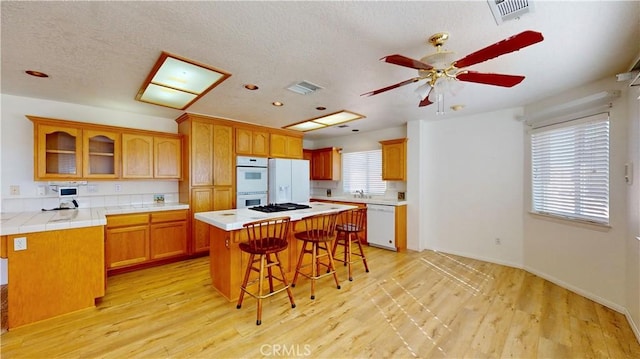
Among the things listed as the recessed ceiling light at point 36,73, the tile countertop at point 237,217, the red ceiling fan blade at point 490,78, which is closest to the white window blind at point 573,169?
the red ceiling fan blade at point 490,78

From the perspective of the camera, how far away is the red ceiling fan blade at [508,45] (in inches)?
50.6

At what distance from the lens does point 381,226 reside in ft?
15.2

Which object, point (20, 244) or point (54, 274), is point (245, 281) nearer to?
point (54, 274)

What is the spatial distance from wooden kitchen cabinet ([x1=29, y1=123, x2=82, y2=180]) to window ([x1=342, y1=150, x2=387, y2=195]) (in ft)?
15.2

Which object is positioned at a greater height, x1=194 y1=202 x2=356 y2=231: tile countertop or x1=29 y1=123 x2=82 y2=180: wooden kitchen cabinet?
x1=29 y1=123 x2=82 y2=180: wooden kitchen cabinet

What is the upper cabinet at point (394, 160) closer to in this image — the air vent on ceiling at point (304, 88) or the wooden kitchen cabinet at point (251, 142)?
the wooden kitchen cabinet at point (251, 142)

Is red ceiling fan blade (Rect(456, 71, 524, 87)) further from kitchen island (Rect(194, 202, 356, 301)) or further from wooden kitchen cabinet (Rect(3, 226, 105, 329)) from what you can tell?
wooden kitchen cabinet (Rect(3, 226, 105, 329))

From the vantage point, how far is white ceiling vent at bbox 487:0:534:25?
1.49 meters

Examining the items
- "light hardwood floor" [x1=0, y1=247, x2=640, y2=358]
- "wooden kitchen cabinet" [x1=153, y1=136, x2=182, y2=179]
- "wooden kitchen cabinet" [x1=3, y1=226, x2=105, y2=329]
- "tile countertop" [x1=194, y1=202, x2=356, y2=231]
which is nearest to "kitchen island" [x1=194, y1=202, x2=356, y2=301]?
"tile countertop" [x1=194, y1=202, x2=356, y2=231]

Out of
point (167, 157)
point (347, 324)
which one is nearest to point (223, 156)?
point (167, 157)

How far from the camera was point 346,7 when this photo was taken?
1.54 meters

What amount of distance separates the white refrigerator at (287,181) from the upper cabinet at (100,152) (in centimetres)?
154

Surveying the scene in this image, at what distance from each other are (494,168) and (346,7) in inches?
138

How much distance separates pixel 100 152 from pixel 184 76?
2029 millimetres
